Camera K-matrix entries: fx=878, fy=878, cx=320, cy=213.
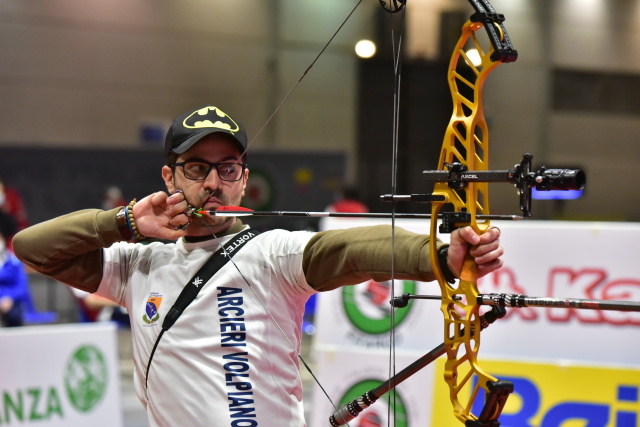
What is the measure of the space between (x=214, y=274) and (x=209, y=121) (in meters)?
0.36

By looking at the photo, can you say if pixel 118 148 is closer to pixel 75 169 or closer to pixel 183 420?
pixel 75 169

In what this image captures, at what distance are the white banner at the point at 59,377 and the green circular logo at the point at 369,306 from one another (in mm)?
1316

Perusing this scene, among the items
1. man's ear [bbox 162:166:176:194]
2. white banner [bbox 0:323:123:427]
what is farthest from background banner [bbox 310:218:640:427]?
man's ear [bbox 162:166:176:194]

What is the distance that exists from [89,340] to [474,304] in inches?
127

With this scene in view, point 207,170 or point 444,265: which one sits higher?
point 207,170

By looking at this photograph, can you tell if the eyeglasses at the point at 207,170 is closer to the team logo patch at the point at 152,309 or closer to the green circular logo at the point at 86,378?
the team logo patch at the point at 152,309

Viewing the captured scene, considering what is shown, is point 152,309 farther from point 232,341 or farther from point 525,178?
point 525,178

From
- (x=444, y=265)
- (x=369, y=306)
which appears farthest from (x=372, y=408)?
(x=444, y=265)

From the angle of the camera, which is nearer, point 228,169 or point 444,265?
point 444,265

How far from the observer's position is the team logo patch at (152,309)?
1974 millimetres

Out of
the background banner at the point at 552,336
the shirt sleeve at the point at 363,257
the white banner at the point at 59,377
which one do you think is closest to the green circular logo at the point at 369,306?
the background banner at the point at 552,336

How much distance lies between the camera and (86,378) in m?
4.42

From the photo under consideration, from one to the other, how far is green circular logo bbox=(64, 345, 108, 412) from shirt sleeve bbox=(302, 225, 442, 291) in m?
2.83

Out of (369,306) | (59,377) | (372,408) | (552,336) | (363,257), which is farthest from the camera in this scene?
A: (59,377)
